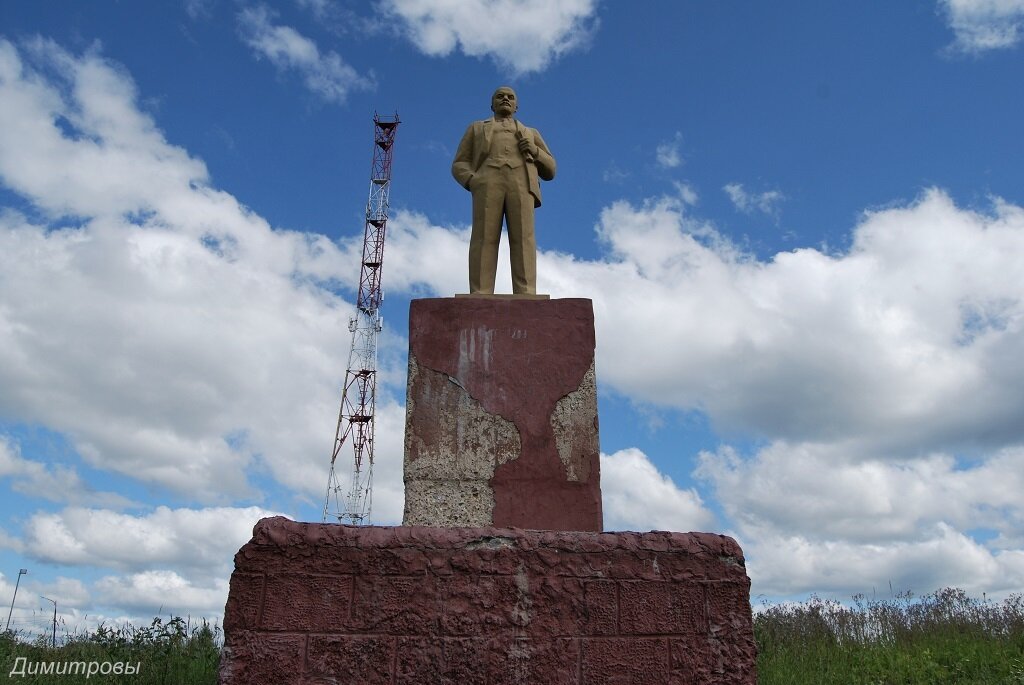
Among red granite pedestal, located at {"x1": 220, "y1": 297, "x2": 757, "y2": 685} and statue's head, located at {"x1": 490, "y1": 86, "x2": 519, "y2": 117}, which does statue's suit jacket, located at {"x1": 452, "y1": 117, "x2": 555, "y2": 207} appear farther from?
red granite pedestal, located at {"x1": 220, "y1": 297, "x2": 757, "y2": 685}

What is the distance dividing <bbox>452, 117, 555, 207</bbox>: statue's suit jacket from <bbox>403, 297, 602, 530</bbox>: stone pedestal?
3.64 feet

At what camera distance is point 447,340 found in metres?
4.74

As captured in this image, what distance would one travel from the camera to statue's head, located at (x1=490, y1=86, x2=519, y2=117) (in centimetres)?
564

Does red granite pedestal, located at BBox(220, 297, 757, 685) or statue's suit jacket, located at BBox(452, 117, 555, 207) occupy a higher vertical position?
statue's suit jacket, located at BBox(452, 117, 555, 207)

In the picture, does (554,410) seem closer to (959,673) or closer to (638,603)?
(638,603)

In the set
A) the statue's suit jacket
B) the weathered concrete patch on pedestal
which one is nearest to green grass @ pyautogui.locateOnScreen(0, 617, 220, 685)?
the weathered concrete patch on pedestal

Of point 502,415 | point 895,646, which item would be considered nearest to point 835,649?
point 895,646

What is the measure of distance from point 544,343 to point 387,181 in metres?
10.5

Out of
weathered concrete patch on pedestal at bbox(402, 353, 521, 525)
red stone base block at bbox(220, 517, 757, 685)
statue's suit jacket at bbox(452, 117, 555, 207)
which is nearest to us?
red stone base block at bbox(220, 517, 757, 685)

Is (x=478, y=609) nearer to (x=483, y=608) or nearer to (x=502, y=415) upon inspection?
(x=483, y=608)

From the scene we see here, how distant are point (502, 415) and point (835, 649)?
506 centimetres

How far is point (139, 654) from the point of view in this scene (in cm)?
605

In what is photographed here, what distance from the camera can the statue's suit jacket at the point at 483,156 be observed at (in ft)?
18.2

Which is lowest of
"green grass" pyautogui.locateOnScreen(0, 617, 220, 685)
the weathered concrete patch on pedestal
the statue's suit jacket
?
"green grass" pyautogui.locateOnScreen(0, 617, 220, 685)
